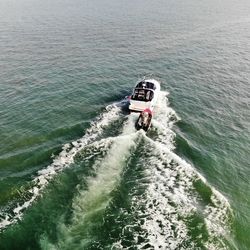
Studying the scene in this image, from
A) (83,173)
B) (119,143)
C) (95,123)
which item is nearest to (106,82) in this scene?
(95,123)

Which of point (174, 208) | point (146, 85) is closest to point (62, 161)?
point (174, 208)

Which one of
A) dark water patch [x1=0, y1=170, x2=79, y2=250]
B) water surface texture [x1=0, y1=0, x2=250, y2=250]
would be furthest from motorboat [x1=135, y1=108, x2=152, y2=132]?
dark water patch [x1=0, y1=170, x2=79, y2=250]

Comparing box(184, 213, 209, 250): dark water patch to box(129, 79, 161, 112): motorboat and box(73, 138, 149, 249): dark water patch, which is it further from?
box(129, 79, 161, 112): motorboat

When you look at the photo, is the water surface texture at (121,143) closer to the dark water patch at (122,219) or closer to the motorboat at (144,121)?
the dark water patch at (122,219)

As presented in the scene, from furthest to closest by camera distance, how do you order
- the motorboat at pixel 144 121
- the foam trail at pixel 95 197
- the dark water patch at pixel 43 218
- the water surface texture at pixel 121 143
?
the motorboat at pixel 144 121 < the water surface texture at pixel 121 143 < the dark water patch at pixel 43 218 < the foam trail at pixel 95 197

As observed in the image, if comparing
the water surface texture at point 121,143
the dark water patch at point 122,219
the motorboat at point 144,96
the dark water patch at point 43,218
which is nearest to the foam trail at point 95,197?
the water surface texture at point 121,143

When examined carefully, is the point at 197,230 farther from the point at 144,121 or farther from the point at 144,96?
the point at 144,96
